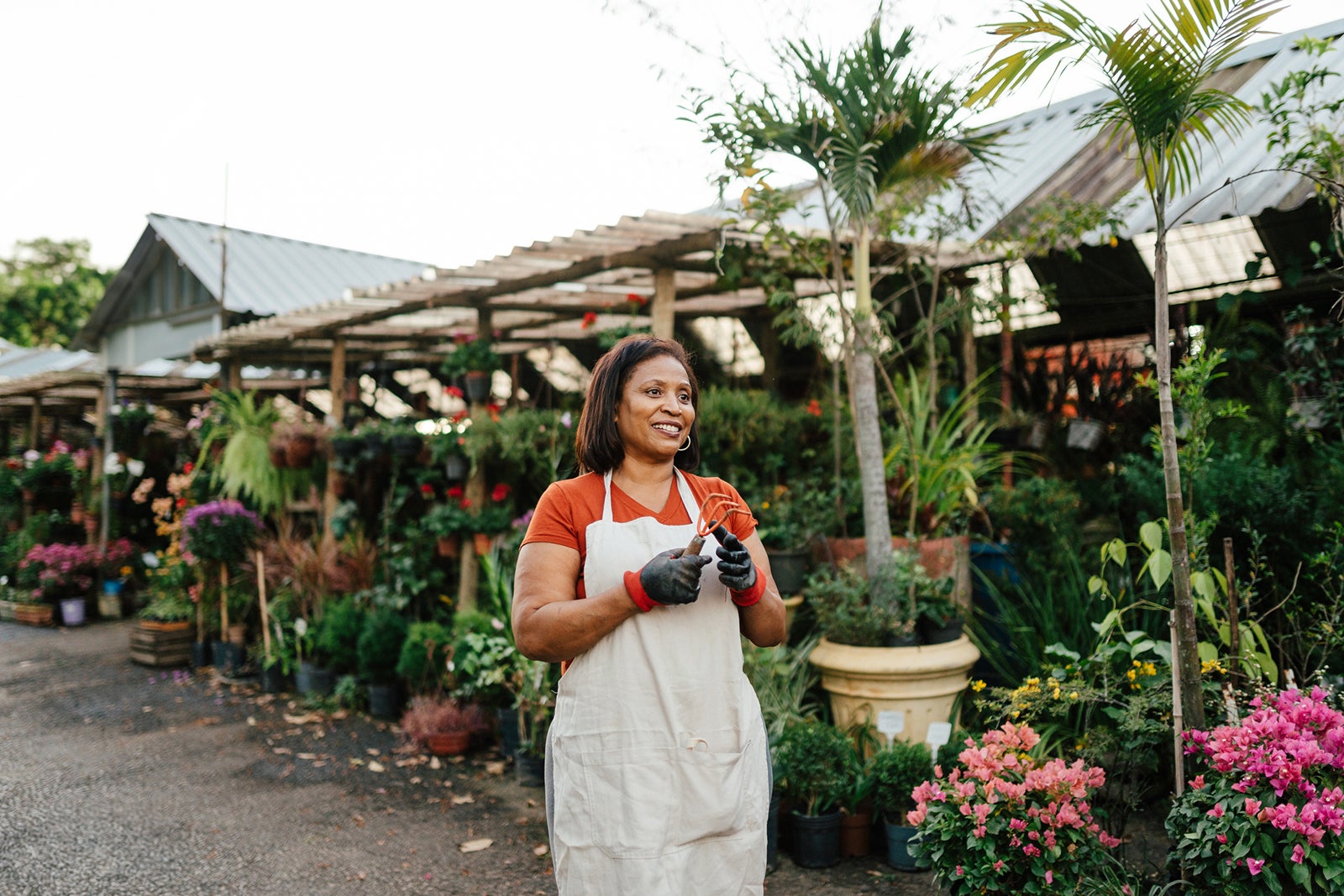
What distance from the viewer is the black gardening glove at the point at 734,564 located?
169 cm

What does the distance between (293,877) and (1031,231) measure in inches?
201

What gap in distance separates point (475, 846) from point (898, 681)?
198 cm

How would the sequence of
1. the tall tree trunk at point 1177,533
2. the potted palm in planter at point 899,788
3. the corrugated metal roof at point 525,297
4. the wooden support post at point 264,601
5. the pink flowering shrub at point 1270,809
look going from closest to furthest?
the pink flowering shrub at point 1270,809 < the tall tree trunk at point 1177,533 < the potted palm in planter at point 899,788 < the corrugated metal roof at point 525,297 < the wooden support post at point 264,601

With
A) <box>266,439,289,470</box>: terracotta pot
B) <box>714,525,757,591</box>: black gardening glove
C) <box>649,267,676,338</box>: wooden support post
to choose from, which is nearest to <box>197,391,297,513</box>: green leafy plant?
<box>266,439,289,470</box>: terracotta pot

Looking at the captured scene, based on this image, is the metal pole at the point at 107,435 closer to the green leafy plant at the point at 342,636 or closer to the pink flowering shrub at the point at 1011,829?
the green leafy plant at the point at 342,636

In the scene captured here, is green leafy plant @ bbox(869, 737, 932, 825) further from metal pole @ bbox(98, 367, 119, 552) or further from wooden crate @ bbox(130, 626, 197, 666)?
metal pole @ bbox(98, 367, 119, 552)

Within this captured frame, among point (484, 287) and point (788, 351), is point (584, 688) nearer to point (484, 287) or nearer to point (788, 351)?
point (484, 287)

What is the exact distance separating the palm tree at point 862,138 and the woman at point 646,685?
252cm

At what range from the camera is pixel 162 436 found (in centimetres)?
1223

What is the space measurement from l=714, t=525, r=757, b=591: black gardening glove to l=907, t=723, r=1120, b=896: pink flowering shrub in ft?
4.49

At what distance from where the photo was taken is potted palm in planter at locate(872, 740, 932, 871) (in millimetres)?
3482

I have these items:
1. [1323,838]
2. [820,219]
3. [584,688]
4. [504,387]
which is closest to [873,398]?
[1323,838]

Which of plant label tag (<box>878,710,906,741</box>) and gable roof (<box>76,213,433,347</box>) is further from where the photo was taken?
gable roof (<box>76,213,433,347</box>)

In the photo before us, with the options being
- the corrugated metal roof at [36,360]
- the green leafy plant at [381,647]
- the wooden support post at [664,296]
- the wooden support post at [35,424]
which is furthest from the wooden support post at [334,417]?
the corrugated metal roof at [36,360]
